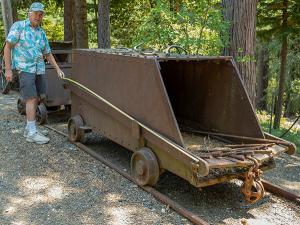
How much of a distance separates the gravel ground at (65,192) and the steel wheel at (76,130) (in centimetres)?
18

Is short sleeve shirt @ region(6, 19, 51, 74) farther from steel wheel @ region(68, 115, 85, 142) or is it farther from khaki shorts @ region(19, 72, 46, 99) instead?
steel wheel @ region(68, 115, 85, 142)

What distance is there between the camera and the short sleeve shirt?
684cm

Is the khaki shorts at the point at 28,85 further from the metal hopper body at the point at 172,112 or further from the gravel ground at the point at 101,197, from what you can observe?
the gravel ground at the point at 101,197

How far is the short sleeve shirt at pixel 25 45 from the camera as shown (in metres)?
6.84

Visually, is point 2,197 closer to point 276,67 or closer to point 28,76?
point 28,76

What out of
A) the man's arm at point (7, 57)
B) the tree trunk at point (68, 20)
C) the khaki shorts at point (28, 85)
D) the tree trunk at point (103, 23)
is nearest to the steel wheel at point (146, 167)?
the khaki shorts at point (28, 85)

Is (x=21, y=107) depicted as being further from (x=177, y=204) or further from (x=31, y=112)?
(x=177, y=204)

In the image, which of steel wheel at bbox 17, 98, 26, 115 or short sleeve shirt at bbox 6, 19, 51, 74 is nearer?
short sleeve shirt at bbox 6, 19, 51, 74

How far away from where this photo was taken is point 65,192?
529 centimetres

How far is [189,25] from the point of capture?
7.73 meters

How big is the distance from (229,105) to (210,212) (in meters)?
1.67

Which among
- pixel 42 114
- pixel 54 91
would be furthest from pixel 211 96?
pixel 54 91

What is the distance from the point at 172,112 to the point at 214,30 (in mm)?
3145

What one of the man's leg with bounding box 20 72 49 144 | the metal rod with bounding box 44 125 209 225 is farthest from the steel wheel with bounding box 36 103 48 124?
the metal rod with bounding box 44 125 209 225
